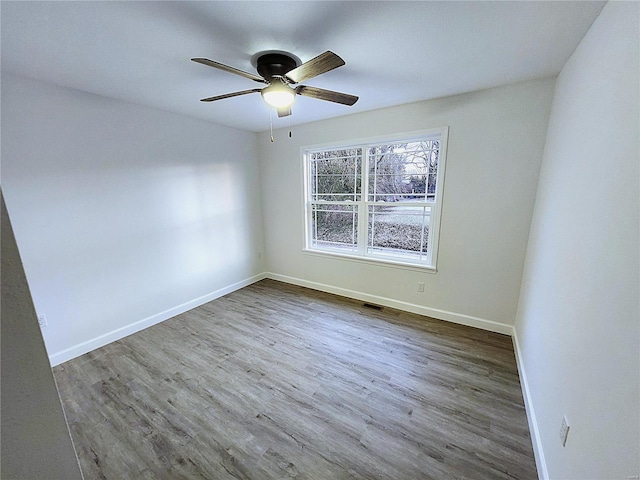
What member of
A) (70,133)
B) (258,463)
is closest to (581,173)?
(258,463)

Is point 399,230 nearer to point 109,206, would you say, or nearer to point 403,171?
point 403,171

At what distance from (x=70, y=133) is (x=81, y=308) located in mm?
1606

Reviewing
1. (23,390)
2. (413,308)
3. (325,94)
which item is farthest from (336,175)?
(23,390)

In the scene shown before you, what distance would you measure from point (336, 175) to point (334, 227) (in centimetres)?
74

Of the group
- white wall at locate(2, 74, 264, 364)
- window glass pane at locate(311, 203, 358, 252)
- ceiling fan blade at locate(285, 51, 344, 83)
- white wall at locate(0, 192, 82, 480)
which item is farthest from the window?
white wall at locate(0, 192, 82, 480)

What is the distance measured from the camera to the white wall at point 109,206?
2098 millimetres

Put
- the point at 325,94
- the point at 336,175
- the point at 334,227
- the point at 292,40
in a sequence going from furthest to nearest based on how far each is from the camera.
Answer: the point at 334,227 < the point at 336,175 < the point at 325,94 < the point at 292,40

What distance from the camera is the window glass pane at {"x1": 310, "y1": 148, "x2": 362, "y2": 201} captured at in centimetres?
336

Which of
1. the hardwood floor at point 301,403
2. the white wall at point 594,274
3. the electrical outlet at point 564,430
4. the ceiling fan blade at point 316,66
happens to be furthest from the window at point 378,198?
the electrical outlet at point 564,430

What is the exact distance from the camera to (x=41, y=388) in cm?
58

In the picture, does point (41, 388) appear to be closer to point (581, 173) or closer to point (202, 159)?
point (581, 173)

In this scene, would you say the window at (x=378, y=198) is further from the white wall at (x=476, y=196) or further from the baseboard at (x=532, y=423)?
the baseboard at (x=532, y=423)

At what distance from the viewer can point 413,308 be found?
314 centimetres

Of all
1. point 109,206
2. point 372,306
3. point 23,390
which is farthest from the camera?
point 372,306
